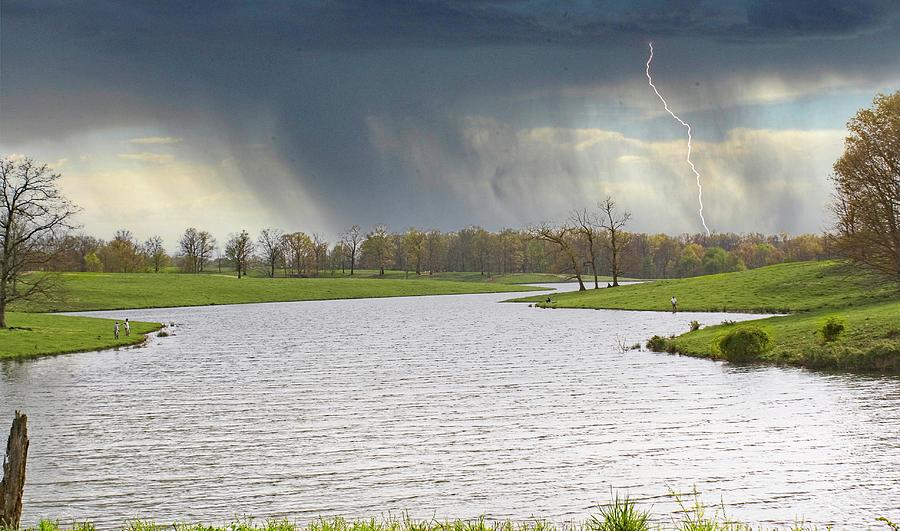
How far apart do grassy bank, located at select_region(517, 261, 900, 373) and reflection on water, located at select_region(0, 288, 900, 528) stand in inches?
119

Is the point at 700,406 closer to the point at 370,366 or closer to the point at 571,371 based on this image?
the point at 571,371

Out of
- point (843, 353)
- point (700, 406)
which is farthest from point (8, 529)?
point (843, 353)

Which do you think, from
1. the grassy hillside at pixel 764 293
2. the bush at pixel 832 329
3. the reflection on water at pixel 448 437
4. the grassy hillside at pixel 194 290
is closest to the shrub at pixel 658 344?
the reflection on water at pixel 448 437

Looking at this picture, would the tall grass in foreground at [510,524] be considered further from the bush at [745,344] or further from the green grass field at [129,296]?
the green grass field at [129,296]

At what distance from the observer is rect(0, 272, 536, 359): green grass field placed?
6058 cm

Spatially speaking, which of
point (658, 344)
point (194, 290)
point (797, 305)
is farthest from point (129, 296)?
point (797, 305)

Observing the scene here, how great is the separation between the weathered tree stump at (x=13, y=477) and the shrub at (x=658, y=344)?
4397 centimetres

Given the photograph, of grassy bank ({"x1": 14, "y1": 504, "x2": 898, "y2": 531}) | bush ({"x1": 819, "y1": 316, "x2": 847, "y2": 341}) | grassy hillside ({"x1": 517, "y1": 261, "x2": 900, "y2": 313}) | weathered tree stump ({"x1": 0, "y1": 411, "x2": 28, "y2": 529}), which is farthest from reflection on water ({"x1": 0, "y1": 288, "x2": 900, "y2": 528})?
grassy hillside ({"x1": 517, "y1": 261, "x2": 900, "y2": 313})

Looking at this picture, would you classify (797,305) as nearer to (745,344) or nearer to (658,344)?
(658,344)

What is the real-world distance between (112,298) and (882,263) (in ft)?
371

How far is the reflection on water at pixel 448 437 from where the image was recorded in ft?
61.2

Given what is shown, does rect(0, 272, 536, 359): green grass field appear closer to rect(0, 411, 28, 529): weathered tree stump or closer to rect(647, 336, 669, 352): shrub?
rect(647, 336, 669, 352): shrub

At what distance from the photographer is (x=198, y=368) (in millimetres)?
47031

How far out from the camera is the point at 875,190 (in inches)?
2108
